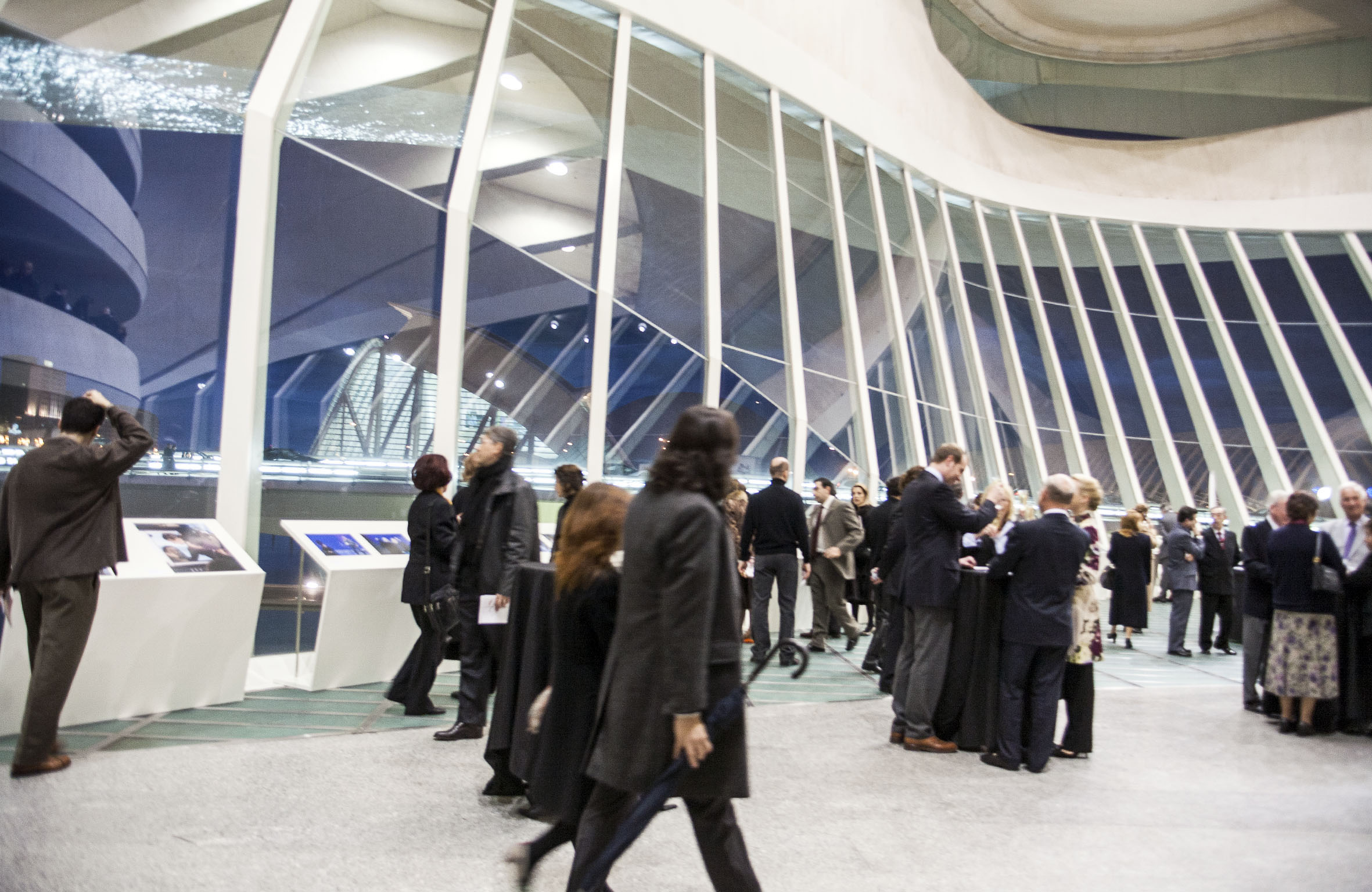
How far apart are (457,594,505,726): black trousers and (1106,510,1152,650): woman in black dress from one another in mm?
6881

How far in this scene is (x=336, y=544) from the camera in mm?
5891

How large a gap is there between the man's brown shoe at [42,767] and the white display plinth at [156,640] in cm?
66

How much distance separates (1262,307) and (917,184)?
6307 millimetres

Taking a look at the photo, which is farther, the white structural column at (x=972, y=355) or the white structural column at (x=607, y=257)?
the white structural column at (x=972, y=355)

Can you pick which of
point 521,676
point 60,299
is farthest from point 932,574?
point 60,299

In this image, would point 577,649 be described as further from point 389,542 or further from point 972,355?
point 972,355

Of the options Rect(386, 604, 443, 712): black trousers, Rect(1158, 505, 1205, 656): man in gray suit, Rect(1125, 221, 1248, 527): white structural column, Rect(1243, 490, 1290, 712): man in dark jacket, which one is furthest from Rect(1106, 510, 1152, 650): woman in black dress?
Rect(386, 604, 443, 712): black trousers

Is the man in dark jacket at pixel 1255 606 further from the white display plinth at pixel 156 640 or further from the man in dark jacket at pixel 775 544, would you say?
the white display plinth at pixel 156 640

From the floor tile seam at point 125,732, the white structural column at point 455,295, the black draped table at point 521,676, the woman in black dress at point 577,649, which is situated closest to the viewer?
the woman in black dress at point 577,649

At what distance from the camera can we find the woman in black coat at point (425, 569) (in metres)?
5.16

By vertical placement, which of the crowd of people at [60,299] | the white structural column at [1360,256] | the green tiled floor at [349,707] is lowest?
the green tiled floor at [349,707]

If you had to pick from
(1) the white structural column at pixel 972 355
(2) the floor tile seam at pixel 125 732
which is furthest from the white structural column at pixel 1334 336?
(2) the floor tile seam at pixel 125 732

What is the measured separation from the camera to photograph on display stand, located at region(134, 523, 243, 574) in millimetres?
4961

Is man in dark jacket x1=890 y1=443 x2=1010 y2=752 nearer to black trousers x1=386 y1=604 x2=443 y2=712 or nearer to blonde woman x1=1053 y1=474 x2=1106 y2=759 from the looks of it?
blonde woman x1=1053 y1=474 x2=1106 y2=759
